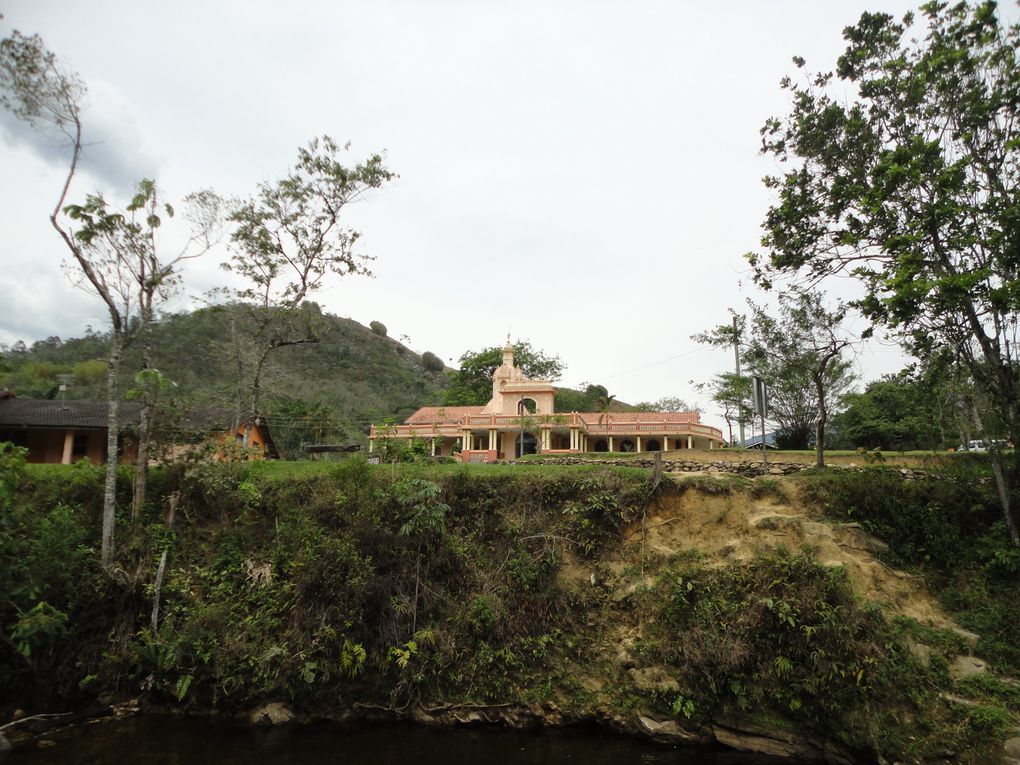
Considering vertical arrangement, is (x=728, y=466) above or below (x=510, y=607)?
above

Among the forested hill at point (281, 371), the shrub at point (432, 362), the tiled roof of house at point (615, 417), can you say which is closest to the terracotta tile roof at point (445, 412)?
the tiled roof of house at point (615, 417)

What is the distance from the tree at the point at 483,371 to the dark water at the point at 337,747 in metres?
34.0

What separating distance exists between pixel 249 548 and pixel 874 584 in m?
12.0

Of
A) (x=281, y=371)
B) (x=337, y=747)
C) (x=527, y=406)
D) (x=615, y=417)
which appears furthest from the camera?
(x=527, y=406)

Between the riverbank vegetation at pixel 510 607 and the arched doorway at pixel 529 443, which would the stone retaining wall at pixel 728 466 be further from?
the arched doorway at pixel 529 443

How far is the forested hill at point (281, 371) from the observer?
21109 millimetres

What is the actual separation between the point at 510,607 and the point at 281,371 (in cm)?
1873

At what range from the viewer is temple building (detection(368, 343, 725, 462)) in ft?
95.4

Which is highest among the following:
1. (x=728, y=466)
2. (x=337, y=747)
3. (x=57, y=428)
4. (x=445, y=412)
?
(x=445, y=412)

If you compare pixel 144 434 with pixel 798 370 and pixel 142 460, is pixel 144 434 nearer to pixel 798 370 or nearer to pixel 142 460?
pixel 142 460

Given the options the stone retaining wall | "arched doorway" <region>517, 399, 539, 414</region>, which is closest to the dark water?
the stone retaining wall

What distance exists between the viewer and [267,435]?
27812 millimetres

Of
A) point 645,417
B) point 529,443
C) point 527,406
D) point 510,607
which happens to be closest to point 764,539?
point 510,607

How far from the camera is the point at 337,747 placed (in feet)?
27.2
